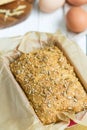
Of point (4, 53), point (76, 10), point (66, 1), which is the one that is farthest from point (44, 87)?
point (66, 1)

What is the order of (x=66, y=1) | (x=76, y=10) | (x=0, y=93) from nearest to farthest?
(x=0, y=93), (x=76, y=10), (x=66, y=1)

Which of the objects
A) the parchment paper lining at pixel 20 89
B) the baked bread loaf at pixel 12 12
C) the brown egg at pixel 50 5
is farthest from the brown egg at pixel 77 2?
the parchment paper lining at pixel 20 89

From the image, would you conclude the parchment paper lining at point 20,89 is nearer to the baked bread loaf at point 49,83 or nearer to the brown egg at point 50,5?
the baked bread loaf at point 49,83

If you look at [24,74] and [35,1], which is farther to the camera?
[35,1]

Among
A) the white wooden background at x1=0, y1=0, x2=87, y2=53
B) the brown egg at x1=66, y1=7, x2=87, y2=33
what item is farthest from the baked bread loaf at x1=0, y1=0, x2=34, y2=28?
the brown egg at x1=66, y1=7, x2=87, y2=33

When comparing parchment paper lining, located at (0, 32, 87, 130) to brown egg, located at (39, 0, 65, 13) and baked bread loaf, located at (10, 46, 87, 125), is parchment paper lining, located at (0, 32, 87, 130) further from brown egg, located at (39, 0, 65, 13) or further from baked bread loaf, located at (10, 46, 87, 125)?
brown egg, located at (39, 0, 65, 13)

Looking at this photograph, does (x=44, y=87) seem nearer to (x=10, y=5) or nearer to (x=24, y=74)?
(x=24, y=74)
